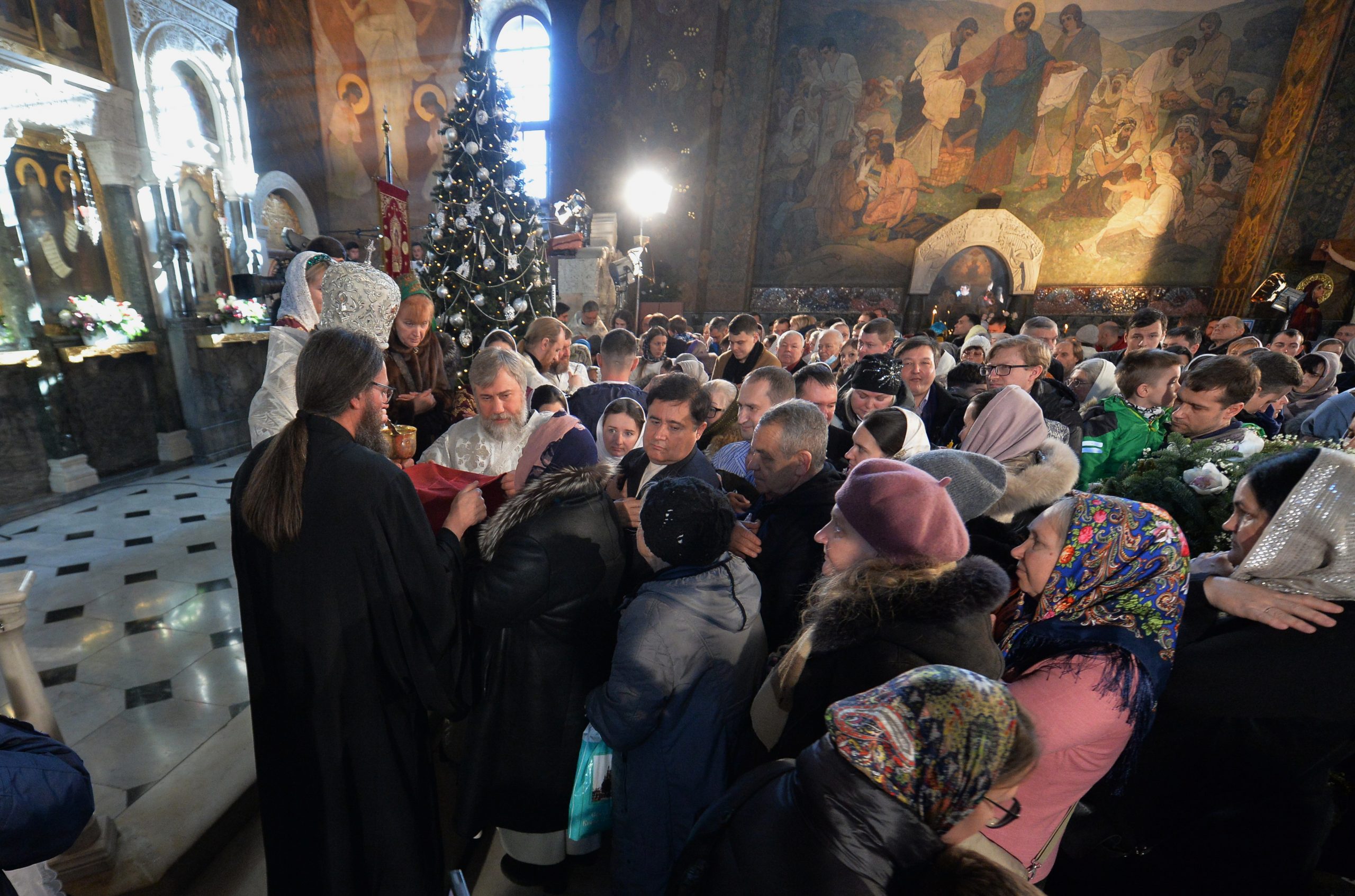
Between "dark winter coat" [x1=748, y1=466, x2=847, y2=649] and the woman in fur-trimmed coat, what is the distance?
1.97 ft

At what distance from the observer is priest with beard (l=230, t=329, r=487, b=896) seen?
4.65 feet

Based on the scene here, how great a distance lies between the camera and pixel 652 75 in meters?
13.0

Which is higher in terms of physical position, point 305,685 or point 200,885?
point 305,685

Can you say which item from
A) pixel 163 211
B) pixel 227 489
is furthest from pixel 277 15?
pixel 227 489

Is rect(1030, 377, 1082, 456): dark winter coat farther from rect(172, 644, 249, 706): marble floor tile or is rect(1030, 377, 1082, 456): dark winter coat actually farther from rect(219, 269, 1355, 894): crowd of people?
rect(172, 644, 249, 706): marble floor tile

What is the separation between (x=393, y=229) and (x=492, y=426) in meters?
4.66

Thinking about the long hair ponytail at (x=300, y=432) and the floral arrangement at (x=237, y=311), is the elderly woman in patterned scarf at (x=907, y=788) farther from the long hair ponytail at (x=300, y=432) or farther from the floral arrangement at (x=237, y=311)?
the floral arrangement at (x=237, y=311)

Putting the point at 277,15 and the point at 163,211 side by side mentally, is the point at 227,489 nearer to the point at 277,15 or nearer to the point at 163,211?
the point at 163,211

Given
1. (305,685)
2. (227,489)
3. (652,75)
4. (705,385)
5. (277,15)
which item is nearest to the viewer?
(305,685)

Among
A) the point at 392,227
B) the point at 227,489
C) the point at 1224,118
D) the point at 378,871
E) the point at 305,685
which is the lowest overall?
the point at 227,489

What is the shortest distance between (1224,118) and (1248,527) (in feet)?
57.1

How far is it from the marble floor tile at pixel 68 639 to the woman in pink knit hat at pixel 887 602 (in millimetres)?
4436

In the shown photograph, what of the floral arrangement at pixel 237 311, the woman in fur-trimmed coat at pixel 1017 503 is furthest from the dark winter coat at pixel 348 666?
the floral arrangement at pixel 237 311

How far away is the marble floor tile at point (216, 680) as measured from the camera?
9.93 feet
